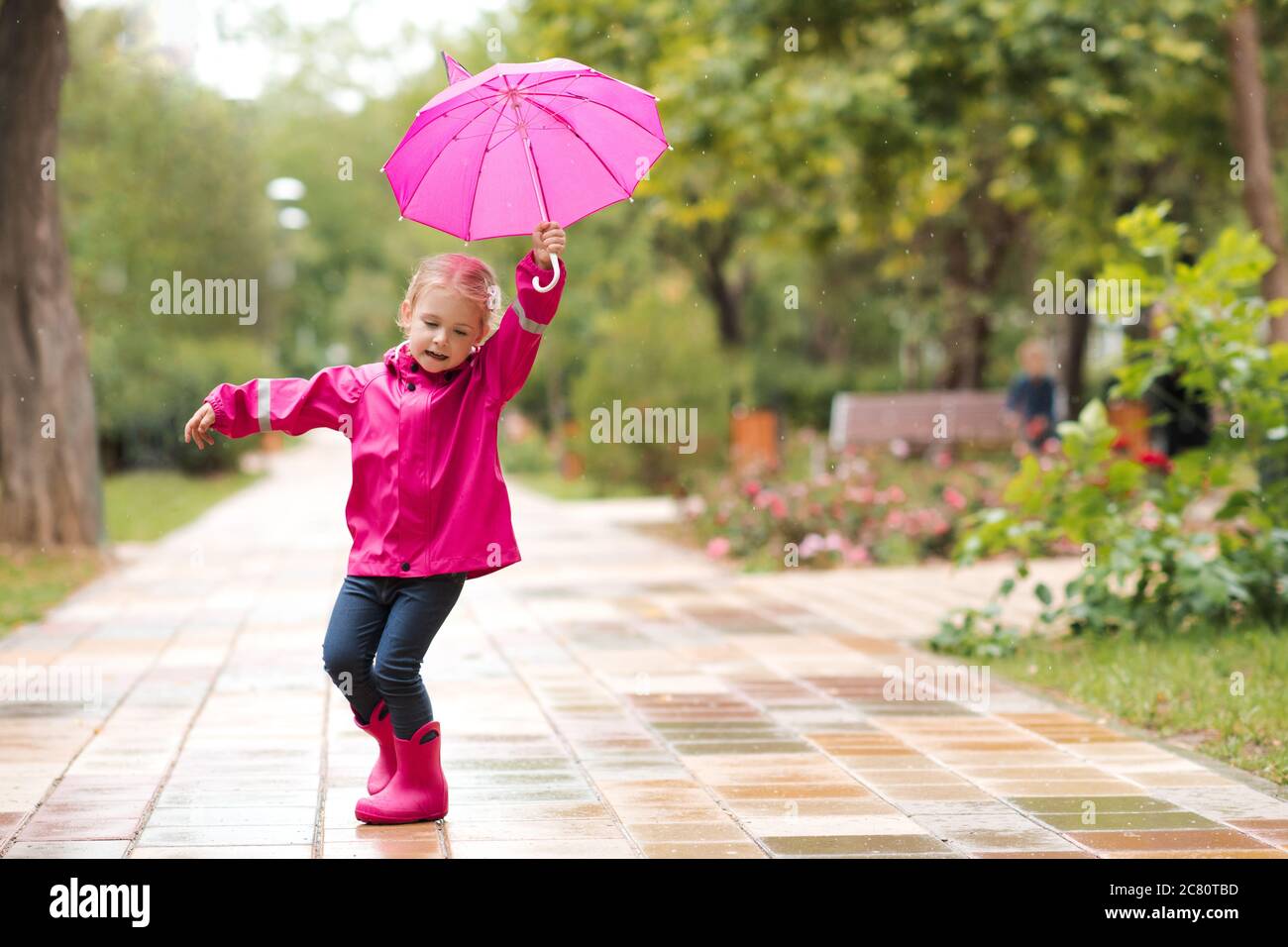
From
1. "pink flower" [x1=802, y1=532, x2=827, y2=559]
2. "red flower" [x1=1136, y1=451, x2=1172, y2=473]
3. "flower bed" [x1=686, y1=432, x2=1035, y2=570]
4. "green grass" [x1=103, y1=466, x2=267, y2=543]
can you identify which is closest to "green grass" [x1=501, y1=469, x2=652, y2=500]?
"green grass" [x1=103, y1=466, x2=267, y2=543]

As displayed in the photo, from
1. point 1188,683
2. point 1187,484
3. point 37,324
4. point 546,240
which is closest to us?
point 546,240

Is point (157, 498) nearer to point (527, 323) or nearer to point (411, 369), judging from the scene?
point (411, 369)

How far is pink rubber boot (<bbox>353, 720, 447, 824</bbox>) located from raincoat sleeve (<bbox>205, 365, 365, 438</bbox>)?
96 cm

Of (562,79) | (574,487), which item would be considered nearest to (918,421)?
(574,487)

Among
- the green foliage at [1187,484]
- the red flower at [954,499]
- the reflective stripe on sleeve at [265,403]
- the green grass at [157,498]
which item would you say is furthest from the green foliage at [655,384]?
the reflective stripe on sleeve at [265,403]

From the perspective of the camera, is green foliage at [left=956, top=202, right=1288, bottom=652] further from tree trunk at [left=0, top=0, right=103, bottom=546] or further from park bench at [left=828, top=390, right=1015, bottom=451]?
park bench at [left=828, top=390, right=1015, bottom=451]

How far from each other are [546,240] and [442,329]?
0.40 m

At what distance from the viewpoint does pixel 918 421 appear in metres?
19.4

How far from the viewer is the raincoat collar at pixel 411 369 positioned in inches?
194

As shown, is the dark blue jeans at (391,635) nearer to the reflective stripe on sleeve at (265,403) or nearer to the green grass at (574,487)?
the reflective stripe on sleeve at (265,403)

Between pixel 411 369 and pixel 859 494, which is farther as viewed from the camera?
pixel 859 494

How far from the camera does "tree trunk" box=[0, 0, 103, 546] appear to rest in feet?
43.4

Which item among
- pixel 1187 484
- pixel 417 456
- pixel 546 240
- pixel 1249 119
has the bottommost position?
pixel 1187 484
